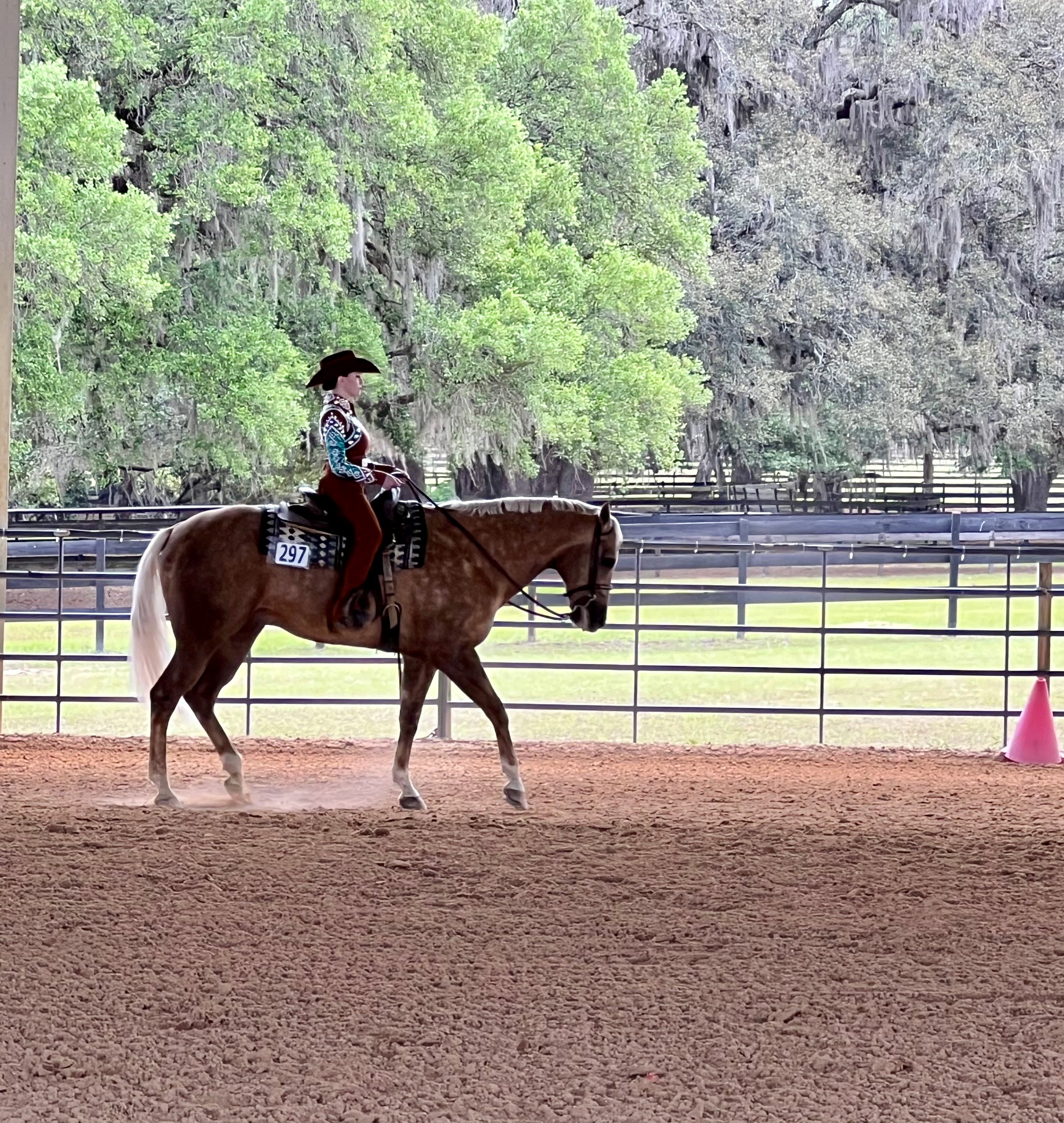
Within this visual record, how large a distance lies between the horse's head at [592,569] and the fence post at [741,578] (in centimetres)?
150

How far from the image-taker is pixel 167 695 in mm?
7027

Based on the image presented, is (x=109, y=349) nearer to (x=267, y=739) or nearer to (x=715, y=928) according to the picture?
(x=267, y=739)

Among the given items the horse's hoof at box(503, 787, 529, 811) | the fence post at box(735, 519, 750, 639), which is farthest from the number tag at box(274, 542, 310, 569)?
the fence post at box(735, 519, 750, 639)

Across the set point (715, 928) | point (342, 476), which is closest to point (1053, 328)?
point (342, 476)

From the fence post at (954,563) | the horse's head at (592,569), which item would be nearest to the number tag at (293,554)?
the horse's head at (592,569)

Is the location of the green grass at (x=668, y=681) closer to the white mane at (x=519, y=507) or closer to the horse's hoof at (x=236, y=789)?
the white mane at (x=519, y=507)

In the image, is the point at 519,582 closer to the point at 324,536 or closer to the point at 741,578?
the point at 324,536

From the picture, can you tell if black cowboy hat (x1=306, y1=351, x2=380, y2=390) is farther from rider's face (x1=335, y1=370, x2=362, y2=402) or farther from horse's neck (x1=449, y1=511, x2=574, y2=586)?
horse's neck (x1=449, y1=511, x2=574, y2=586)

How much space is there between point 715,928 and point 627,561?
48.0 ft

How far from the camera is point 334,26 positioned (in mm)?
18094

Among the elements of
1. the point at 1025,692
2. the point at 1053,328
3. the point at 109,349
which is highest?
the point at 1053,328

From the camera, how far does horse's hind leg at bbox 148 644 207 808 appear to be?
7.02m

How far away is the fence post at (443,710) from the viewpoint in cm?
902

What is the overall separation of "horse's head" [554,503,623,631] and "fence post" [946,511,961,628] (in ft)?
6.97
